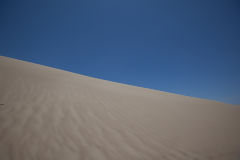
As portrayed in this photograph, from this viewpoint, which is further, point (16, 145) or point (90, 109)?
point (90, 109)

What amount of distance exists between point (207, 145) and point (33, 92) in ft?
19.5

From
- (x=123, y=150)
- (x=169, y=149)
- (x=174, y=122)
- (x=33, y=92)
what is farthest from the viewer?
(x=33, y=92)

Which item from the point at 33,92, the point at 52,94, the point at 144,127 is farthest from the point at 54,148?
the point at 33,92

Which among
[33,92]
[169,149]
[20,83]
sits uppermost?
[20,83]

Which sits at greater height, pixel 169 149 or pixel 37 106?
pixel 37 106

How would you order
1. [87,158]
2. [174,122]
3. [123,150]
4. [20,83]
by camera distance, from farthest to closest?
[20,83], [174,122], [123,150], [87,158]

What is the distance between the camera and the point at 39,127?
2523 mm

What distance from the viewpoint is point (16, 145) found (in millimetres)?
1974

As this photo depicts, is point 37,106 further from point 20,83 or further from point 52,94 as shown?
point 20,83

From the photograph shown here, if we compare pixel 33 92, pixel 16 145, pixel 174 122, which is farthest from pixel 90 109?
pixel 174 122

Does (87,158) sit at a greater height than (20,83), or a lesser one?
lesser

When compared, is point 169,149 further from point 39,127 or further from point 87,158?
point 39,127

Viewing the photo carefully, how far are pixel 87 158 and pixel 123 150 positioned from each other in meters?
0.75

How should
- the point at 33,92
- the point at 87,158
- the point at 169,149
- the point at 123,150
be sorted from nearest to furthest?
the point at 87,158 → the point at 123,150 → the point at 169,149 → the point at 33,92
